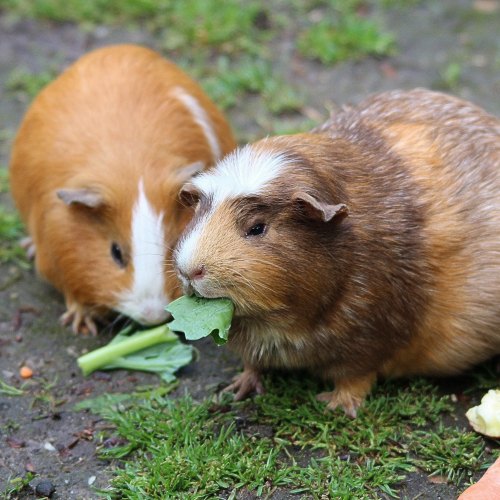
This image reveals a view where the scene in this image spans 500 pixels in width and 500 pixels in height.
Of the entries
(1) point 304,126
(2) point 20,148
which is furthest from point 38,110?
(1) point 304,126

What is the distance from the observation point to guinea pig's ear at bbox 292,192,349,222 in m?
3.45

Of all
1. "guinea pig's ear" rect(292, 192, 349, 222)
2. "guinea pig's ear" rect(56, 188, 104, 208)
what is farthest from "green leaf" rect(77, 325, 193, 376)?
"guinea pig's ear" rect(292, 192, 349, 222)

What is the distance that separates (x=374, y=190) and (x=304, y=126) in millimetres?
2315

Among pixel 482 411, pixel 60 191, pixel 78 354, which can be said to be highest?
pixel 60 191

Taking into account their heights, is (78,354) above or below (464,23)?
below

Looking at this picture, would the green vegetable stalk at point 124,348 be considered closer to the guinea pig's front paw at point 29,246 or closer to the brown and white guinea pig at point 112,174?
the brown and white guinea pig at point 112,174

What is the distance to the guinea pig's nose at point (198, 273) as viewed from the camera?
3418 millimetres

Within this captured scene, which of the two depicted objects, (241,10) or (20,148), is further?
(241,10)

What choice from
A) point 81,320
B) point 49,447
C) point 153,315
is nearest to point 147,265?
point 153,315

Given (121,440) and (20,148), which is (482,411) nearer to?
(121,440)

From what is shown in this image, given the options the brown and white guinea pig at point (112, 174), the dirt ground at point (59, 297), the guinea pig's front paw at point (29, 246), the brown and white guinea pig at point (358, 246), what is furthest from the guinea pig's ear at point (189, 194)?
the guinea pig's front paw at point (29, 246)

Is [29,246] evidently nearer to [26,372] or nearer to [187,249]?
[26,372]

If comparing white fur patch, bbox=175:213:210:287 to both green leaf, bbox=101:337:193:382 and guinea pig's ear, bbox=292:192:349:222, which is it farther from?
green leaf, bbox=101:337:193:382

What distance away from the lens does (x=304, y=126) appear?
6125 millimetres
